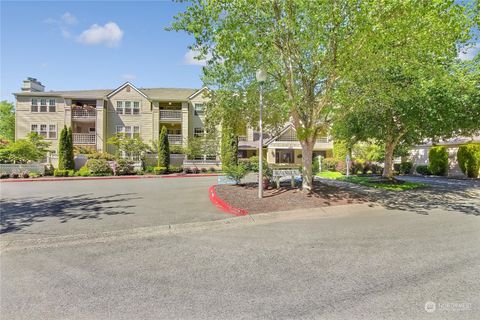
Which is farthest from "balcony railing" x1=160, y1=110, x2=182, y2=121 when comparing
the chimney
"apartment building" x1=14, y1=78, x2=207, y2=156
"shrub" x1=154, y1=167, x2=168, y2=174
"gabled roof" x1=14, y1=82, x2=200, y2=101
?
the chimney

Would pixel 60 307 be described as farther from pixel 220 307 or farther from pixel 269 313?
pixel 269 313

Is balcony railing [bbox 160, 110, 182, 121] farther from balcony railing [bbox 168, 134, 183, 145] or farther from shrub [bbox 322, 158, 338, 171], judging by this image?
shrub [bbox 322, 158, 338, 171]

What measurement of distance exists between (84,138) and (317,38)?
30030 mm

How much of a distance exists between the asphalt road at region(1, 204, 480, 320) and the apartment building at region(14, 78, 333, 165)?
24.0m

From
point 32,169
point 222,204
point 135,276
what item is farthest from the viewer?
point 32,169

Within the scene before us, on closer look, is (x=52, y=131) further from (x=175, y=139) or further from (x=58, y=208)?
(x=58, y=208)

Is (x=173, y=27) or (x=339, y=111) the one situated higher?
(x=173, y=27)

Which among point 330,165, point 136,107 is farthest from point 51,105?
point 330,165

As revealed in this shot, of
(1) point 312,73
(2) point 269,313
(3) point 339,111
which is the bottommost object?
(2) point 269,313

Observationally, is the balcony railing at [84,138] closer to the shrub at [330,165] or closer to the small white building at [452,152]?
the shrub at [330,165]

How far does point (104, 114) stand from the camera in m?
31.1

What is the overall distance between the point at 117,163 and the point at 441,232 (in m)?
24.1

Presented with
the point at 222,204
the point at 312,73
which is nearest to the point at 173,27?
the point at 312,73

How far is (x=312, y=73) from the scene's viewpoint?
10367 millimetres
